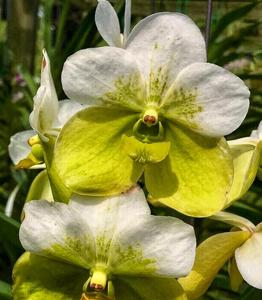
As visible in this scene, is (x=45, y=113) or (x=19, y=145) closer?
(x=45, y=113)

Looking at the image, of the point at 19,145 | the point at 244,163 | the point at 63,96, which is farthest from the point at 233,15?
the point at 244,163

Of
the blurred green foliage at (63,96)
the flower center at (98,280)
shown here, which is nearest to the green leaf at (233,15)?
the blurred green foliage at (63,96)

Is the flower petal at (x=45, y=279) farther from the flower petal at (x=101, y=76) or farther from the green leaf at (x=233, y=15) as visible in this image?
the green leaf at (x=233, y=15)

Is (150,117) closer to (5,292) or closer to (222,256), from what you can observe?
(222,256)

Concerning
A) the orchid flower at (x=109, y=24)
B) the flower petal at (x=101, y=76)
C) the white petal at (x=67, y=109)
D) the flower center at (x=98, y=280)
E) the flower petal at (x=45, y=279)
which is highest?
the orchid flower at (x=109, y=24)

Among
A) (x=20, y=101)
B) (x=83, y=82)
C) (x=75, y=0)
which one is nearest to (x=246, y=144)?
(x=83, y=82)

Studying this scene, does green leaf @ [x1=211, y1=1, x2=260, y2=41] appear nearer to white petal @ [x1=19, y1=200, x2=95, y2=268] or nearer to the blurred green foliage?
the blurred green foliage

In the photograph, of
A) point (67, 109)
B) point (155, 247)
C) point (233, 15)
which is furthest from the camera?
point (233, 15)
